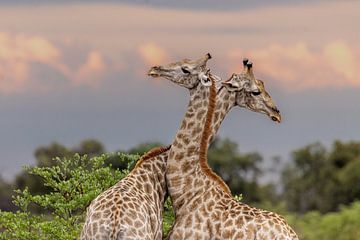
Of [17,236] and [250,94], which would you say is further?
[17,236]

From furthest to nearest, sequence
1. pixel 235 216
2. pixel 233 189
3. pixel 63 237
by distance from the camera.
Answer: pixel 233 189, pixel 63 237, pixel 235 216

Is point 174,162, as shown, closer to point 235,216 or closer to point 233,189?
point 235,216

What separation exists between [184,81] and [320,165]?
3519cm

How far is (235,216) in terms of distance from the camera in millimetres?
11281

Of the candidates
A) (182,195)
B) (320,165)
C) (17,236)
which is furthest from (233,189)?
(182,195)

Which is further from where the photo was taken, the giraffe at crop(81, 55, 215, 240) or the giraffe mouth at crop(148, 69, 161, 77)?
the giraffe mouth at crop(148, 69, 161, 77)

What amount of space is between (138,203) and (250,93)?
1540 millimetres

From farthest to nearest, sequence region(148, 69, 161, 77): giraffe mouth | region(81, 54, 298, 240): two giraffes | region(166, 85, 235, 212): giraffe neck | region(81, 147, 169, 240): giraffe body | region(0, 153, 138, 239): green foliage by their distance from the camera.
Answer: region(0, 153, 138, 239): green foliage, region(166, 85, 235, 212): giraffe neck, region(148, 69, 161, 77): giraffe mouth, region(81, 54, 298, 240): two giraffes, region(81, 147, 169, 240): giraffe body

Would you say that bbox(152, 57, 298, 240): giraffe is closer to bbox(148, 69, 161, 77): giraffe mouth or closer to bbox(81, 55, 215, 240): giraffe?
bbox(148, 69, 161, 77): giraffe mouth

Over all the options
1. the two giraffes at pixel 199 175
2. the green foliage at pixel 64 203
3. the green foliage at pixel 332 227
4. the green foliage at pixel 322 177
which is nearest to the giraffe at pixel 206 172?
the two giraffes at pixel 199 175

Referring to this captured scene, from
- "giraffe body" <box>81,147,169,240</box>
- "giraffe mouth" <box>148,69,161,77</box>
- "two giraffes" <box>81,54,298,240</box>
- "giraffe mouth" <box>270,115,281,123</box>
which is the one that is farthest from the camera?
"giraffe mouth" <box>270,115,281,123</box>

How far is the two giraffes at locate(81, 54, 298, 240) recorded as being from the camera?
1116 centimetres

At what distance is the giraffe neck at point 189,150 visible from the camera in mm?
11453

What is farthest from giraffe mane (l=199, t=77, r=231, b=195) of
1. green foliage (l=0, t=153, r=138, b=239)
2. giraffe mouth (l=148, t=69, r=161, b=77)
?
green foliage (l=0, t=153, r=138, b=239)
